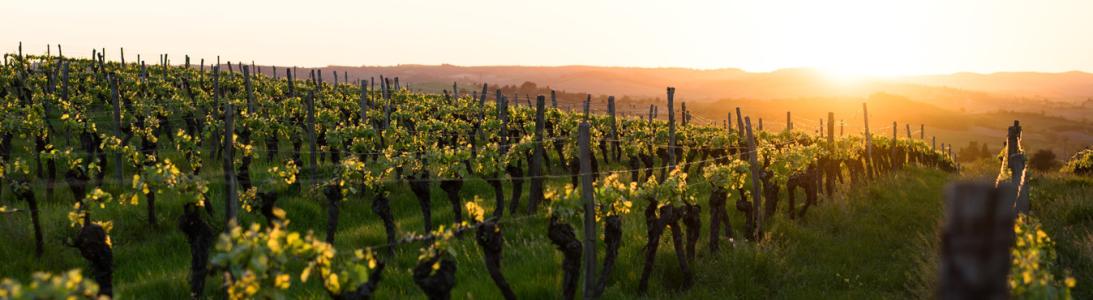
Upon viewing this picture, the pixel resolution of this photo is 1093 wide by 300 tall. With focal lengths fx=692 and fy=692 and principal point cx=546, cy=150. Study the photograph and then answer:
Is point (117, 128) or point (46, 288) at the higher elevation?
point (117, 128)

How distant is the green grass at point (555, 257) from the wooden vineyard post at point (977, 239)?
6813 mm

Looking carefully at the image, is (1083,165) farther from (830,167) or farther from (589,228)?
(589,228)

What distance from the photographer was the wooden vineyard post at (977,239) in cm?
340

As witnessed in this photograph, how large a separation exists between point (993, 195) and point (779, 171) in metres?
14.2

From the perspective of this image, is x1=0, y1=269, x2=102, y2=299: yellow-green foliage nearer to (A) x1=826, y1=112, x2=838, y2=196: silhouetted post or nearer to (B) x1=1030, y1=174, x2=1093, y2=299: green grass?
(B) x1=1030, y1=174, x2=1093, y2=299: green grass

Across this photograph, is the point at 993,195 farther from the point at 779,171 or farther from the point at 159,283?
the point at 779,171

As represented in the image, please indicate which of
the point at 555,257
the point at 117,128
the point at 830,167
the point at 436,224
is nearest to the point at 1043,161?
the point at 830,167

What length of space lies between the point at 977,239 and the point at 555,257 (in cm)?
857

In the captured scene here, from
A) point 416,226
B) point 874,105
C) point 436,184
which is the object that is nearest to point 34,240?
point 416,226

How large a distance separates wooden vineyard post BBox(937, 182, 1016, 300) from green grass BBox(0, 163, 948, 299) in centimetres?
681

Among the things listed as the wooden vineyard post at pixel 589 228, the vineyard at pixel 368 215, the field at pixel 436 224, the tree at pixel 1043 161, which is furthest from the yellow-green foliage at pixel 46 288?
the tree at pixel 1043 161

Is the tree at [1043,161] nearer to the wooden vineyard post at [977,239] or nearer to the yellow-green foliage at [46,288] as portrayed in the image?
the wooden vineyard post at [977,239]

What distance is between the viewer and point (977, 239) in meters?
3.45

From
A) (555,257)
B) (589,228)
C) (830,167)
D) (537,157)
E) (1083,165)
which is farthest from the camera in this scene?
(1083,165)
